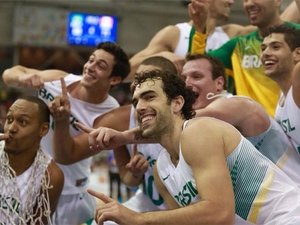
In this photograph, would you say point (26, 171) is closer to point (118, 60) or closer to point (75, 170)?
point (75, 170)

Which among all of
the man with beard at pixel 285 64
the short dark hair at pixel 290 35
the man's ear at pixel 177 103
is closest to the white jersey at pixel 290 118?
the man with beard at pixel 285 64

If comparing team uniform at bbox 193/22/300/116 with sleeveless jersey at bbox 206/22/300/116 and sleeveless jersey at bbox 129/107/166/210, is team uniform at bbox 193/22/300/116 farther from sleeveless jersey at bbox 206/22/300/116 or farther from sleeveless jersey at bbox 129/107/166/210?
sleeveless jersey at bbox 129/107/166/210

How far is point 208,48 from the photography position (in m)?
6.52

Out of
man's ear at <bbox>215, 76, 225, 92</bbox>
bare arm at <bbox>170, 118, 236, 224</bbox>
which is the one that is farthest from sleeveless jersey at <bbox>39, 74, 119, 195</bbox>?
bare arm at <bbox>170, 118, 236, 224</bbox>

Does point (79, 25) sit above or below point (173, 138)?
below

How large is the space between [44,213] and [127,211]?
62.2 inches

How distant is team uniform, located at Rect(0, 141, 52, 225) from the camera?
4855 mm

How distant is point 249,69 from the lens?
5918mm

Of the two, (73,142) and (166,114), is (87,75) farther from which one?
(166,114)

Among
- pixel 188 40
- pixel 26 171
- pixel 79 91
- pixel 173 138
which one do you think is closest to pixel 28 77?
pixel 79 91

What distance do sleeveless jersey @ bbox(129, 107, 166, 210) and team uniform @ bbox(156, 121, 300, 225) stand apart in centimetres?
162

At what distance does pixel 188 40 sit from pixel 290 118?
190cm

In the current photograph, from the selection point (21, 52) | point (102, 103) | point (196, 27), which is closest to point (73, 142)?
point (102, 103)

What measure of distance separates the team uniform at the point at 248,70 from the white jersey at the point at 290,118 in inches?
27.2
